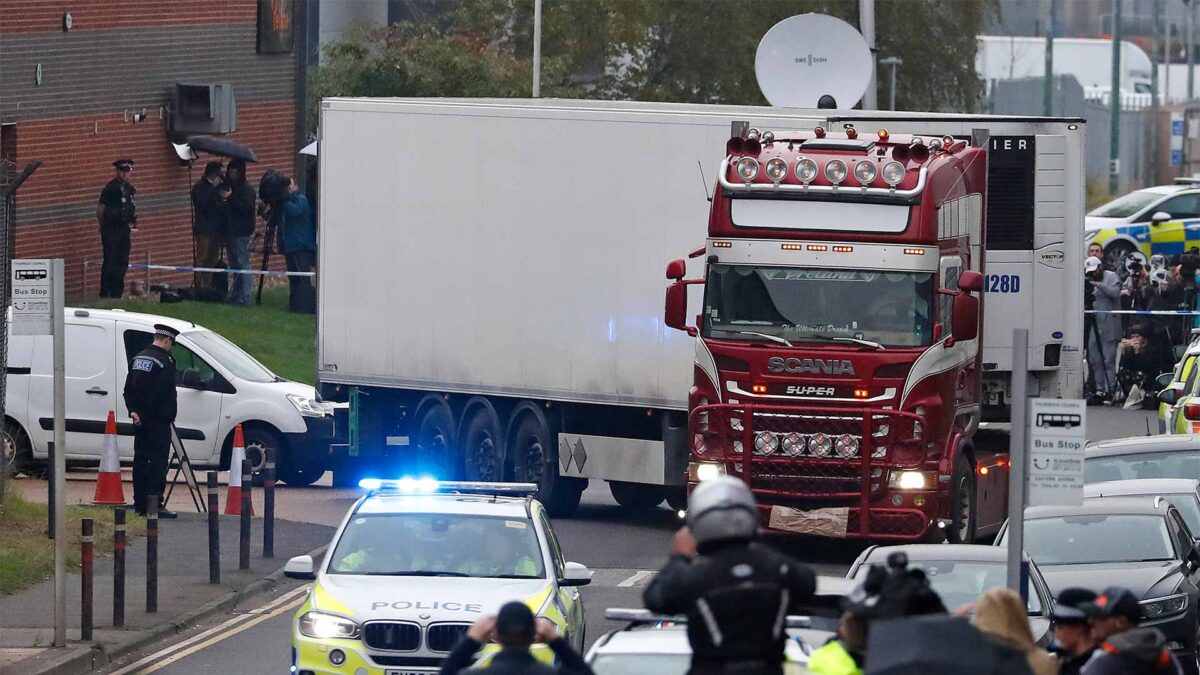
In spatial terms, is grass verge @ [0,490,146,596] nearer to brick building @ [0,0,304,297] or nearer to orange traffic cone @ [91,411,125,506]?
orange traffic cone @ [91,411,125,506]

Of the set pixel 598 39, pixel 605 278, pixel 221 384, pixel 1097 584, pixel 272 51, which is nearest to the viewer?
pixel 1097 584

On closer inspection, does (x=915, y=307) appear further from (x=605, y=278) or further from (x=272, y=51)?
(x=272, y=51)

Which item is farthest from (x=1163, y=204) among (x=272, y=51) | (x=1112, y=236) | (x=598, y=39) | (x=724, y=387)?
(x=724, y=387)

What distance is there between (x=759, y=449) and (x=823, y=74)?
24.9 feet

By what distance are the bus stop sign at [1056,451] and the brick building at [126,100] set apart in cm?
2425

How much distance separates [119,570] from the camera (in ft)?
53.5

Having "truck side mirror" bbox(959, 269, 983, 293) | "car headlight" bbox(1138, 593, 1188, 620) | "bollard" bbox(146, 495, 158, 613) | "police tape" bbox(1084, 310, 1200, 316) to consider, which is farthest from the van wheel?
"police tape" bbox(1084, 310, 1200, 316)

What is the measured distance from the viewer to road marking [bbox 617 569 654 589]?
18.6 meters

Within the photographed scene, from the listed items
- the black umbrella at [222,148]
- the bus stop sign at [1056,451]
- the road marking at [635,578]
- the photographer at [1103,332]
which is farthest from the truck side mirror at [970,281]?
the black umbrella at [222,148]

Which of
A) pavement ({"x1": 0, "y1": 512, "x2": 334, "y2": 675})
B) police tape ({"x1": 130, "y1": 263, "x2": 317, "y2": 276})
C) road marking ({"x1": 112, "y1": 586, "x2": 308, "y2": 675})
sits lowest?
road marking ({"x1": 112, "y1": 586, "x2": 308, "y2": 675})

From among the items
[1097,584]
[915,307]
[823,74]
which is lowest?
[1097,584]

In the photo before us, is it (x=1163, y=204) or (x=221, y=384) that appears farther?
(x=1163, y=204)

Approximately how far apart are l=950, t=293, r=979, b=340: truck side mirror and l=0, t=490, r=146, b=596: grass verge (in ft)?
23.9

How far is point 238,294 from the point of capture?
37250 mm
